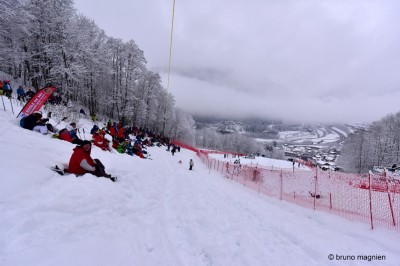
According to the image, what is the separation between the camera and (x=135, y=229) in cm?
499

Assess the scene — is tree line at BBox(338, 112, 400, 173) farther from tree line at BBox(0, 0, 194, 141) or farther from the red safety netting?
tree line at BBox(0, 0, 194, 141)

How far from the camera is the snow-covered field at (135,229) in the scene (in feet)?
11.7

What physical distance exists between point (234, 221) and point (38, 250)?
521 centimetres

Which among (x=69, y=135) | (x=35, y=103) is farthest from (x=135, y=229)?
(x=35, y=103)

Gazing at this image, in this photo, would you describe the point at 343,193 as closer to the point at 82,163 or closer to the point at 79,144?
the point at 82,163

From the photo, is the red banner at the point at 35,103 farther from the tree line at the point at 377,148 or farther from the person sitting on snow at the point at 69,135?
the tree line at the point at 377,148

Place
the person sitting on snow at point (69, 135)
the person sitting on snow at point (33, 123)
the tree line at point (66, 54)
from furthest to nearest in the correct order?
1. the tree line at point (66, 54)
2. the person sitting on snow at point (69, 135)
3. the person sitting on snow at point (33, 123)

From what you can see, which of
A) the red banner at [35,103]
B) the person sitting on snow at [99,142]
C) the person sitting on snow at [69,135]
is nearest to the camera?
the red banner at [35,103]

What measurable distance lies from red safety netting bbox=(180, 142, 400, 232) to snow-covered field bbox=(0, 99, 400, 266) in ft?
2.51

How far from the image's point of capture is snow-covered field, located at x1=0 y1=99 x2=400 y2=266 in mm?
3580

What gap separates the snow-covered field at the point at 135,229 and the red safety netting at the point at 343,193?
30.1 inches

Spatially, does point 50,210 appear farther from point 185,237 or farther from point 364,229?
Answer: point 364,229

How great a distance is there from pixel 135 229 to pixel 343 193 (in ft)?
29.2

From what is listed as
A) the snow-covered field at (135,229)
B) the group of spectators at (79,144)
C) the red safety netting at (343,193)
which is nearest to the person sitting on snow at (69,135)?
the group of spectators at (79,144)
